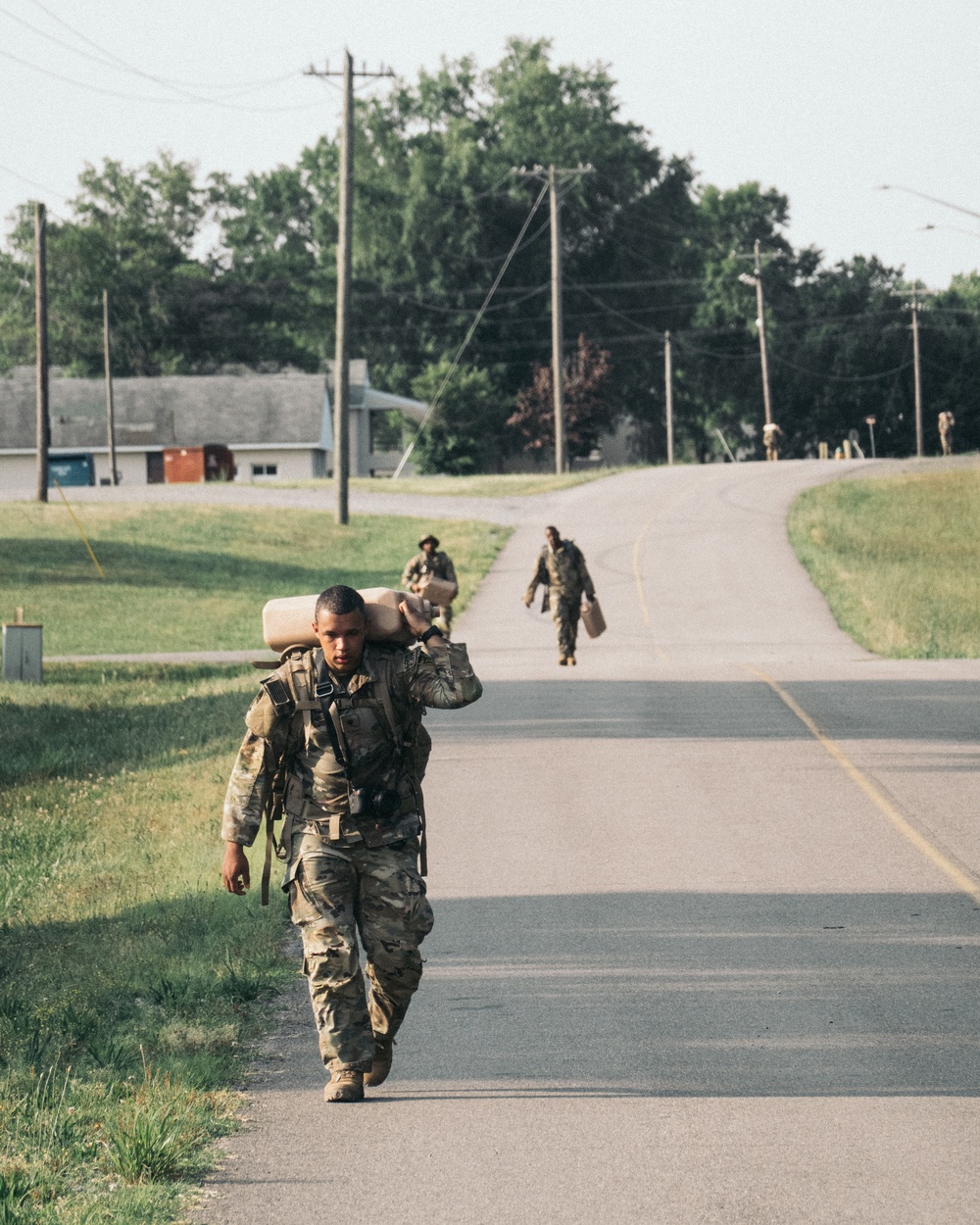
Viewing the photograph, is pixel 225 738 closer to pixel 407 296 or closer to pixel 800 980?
pixel 800 980

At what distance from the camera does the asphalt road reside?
18.4ft

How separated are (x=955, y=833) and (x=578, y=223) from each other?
84.7 metres

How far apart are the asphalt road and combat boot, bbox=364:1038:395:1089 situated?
0.37ft

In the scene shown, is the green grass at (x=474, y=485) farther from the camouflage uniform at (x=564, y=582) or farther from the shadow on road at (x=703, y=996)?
the shadow on road at (x=703, y=996)

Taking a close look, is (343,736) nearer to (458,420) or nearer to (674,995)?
(674,995)

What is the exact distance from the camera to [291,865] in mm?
6750

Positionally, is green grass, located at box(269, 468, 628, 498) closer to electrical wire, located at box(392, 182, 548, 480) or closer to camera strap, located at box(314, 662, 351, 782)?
electrical wire, located at box(392, 182, 548, 480)

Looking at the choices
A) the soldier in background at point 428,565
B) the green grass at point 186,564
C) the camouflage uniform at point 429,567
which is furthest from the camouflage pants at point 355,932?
the green grass at point 186,564

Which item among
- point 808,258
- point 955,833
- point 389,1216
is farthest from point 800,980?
point 808,258

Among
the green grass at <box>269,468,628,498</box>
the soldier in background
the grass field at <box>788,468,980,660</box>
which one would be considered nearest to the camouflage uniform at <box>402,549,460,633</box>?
the soldier in background

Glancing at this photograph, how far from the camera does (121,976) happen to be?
875cm

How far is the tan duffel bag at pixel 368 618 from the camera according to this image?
6.75 m

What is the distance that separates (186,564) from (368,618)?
3731cm

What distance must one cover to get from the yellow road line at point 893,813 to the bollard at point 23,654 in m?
12.3
